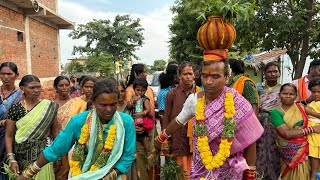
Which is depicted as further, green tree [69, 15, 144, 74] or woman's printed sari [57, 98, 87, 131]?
green tree [69, 15, 144, 74]

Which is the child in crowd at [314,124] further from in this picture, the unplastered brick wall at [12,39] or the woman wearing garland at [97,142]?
the unplastered brick wall at [12,39]

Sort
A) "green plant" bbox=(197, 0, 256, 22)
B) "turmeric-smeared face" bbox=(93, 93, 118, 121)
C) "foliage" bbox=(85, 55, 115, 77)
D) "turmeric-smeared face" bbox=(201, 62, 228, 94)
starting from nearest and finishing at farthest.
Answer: "turmeric-smeared face" bbox=(93, 93, 118, 121) → "turmeric-smeared face" bbox=(201, 62, 228, 94) → "green plant" bbox=(197, 0, 256, 22) → "foliage" bbox=(85, 55, 115, 77)

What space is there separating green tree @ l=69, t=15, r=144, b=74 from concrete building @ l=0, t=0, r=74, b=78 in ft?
49.8

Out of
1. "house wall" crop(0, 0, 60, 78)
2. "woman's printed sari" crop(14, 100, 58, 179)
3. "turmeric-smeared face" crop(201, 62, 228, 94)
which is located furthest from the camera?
"house wall" crop(0, 0, 60, 78)

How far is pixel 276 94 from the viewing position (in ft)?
14.7

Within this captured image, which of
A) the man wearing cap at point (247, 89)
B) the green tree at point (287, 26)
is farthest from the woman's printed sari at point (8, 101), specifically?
the green tree at point (287, 26)

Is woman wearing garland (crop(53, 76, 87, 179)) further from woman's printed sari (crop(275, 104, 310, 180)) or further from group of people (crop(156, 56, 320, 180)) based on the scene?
woman's printed sari (crop(275, 104, 310, 180))

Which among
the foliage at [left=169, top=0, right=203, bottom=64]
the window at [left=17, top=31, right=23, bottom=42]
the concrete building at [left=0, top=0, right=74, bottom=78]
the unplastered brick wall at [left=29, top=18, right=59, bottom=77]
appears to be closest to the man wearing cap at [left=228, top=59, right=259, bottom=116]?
the concrete building at [left=0, top=0, right=74, bottom=78]

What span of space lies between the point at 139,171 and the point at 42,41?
1188 centimetres

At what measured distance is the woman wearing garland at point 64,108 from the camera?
157 inches

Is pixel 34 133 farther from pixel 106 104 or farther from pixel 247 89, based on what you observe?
pixel 247 89

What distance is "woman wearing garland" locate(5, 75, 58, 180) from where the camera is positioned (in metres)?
3.53

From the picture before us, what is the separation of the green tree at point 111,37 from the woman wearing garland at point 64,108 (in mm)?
28400

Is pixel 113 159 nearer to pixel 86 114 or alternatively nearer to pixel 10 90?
pixel 86 114
